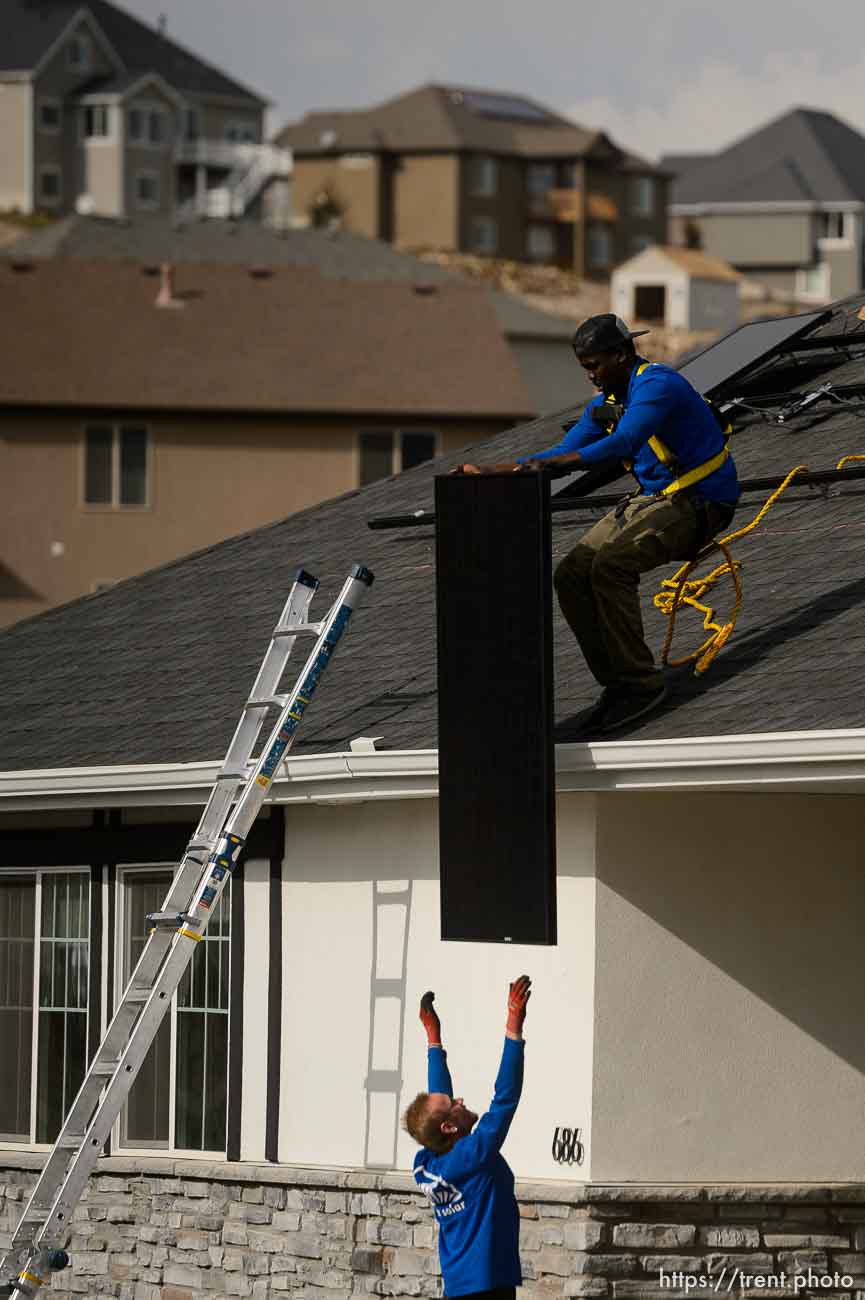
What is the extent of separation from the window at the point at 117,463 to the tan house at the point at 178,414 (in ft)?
0.12

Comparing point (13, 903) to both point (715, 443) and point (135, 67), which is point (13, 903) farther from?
point (135, 67)

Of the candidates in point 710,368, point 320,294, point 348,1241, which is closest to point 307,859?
point 348,1241

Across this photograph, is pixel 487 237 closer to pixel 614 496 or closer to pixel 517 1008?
pixel 614 496

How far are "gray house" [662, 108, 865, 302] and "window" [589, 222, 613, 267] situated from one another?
420cm

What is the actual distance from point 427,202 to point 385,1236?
10875cm

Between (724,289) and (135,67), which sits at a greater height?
(135,67)

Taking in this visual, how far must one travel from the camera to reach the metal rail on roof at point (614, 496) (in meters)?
13.6

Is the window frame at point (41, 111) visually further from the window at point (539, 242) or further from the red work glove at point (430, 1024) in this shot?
the red work glove at point (430, 1024)

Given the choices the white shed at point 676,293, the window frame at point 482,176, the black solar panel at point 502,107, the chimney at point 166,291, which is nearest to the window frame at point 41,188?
the window frame at point 482,176

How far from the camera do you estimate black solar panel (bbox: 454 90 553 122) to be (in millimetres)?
127188

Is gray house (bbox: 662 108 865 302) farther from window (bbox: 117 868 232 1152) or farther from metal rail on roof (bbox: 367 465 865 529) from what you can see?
window (bbox: 117 868 232 1152)

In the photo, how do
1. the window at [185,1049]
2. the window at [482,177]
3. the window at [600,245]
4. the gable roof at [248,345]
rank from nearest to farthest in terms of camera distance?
the window at [185,1049] → the gable roof at [248,345] → the window at [482,177] → the window at [600,245]

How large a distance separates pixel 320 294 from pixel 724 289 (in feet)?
131

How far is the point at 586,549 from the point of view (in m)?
11.5
